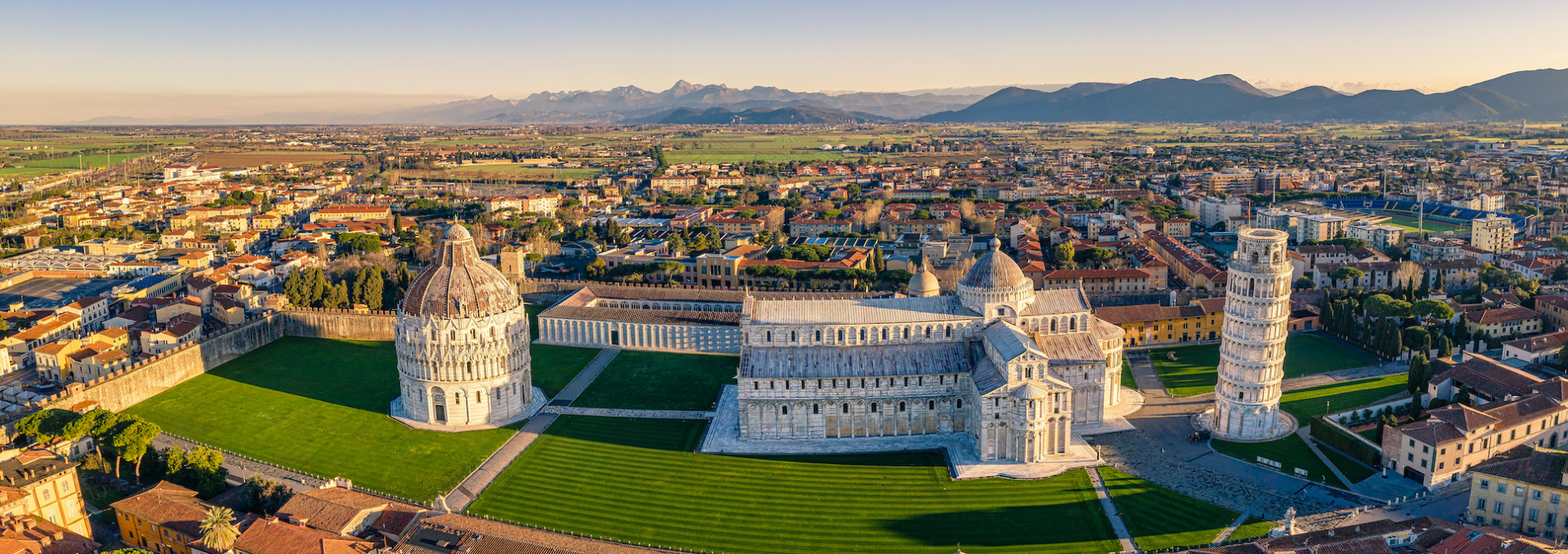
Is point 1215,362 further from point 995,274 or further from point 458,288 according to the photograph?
point 458,288

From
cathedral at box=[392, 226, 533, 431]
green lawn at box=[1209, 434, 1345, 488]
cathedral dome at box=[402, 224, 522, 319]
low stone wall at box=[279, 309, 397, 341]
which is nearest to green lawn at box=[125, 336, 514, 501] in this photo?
cathedral at box=[392, 226, 533, 431]

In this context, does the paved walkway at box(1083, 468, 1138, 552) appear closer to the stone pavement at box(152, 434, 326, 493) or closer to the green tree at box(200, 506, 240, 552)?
the green tree at box(200, 506, 240, 552)

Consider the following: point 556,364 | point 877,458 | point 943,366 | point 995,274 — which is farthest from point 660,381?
point 995,274

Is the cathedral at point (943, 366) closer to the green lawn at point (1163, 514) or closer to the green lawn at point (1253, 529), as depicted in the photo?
the green lawn at point (1163, 514)

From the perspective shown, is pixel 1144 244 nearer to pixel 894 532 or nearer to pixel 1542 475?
pixel 1542 475

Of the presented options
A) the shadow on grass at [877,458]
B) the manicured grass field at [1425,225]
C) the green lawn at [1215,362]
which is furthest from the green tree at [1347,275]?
the shadow on grass at [877,458]

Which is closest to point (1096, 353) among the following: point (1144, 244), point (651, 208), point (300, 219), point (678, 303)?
point (678, 303)

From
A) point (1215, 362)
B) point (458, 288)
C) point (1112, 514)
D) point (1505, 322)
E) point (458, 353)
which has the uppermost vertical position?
point (458, 288)
